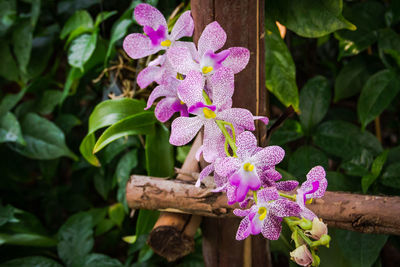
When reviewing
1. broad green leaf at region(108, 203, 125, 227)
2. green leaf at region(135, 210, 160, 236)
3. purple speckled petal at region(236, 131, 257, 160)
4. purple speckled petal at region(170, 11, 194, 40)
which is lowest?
broad green leaf at region(108, 203, 125, 227)

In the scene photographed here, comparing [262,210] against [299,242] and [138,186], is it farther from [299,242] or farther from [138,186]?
[138,186]

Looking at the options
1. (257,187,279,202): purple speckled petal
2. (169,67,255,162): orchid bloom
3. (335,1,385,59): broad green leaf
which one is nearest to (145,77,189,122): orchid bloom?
(169,67,255,162): orchid bloom

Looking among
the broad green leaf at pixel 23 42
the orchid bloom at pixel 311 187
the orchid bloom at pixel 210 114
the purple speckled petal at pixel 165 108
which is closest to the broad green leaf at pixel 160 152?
the purple speckled petal at pixel 165 108

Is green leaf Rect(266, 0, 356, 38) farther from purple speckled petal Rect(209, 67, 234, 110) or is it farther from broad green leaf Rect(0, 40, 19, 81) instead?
broad green leaf Rect(0, 40, 19, 81)

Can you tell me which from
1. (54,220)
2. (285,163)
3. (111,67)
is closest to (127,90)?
(111,67)

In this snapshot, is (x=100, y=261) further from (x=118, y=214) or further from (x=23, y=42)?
(x=23, y=42)

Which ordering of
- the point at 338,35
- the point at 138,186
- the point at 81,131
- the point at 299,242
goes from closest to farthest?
the point at 299,242, the point at 138,186, the point at 338,35, the point at 81,131

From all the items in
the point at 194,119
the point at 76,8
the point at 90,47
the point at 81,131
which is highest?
the point at 76,8
